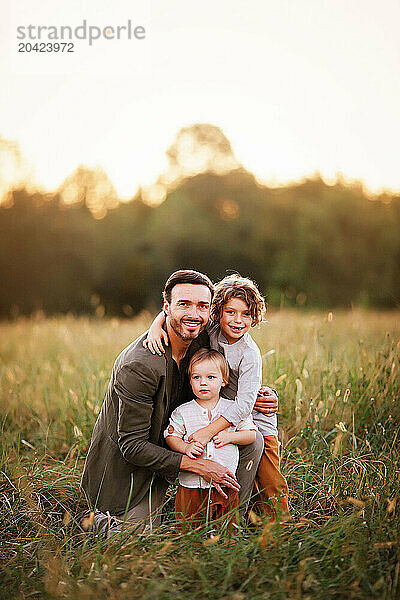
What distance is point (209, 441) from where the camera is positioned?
2928 mm

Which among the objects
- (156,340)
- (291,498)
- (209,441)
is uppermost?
(156,340)

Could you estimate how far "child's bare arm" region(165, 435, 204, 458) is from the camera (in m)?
2.89

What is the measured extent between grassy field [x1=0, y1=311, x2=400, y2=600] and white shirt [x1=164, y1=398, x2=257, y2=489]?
0.24 metres

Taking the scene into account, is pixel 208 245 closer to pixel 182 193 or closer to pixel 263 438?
pixel 182 193

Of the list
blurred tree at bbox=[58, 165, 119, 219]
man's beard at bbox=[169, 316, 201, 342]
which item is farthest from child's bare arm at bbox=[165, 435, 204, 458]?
blurred tree at bbox=[58, 165, 119, 219]

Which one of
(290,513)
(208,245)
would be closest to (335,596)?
(290,513)

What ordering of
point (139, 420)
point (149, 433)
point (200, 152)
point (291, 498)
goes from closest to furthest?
point (139, 420) < point (149, 433) < point (291, 498) < point (200, 152)

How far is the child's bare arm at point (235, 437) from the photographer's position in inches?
114

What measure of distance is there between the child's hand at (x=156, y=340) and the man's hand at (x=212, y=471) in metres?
0.51

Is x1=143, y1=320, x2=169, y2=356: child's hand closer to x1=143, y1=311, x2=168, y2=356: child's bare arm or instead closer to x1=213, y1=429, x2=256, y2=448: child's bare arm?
x1=143, y1=311, x2=168, y2=356: child's bare arm

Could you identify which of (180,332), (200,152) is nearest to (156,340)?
(180,332)

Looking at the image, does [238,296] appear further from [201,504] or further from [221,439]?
[201,504]

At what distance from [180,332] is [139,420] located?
18.0 inches

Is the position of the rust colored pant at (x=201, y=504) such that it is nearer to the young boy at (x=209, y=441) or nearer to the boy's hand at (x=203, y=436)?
the young boy at (x=209, y=441)
